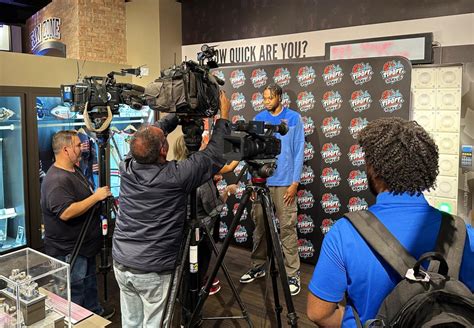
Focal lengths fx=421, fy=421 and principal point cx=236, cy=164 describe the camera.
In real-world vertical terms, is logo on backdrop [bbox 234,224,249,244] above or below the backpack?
below

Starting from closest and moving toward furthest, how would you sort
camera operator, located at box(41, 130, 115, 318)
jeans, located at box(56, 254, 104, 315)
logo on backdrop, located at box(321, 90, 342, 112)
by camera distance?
1. camera operator, located at box(41, 130, 115, 318)
2. jeans, located at box(56, 254, 104, 315)
3. logo on backdrop, located at box(321, 90, 342, 112)

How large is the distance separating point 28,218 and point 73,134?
1776 millimetres

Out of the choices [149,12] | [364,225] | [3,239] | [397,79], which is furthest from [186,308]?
[149,12]

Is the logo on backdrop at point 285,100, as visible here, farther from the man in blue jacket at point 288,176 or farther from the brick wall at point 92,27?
the brick wall at point 92,27

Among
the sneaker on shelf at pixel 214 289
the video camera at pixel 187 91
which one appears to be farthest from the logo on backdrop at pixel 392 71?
the sneaker on shelf at pixel 214 289

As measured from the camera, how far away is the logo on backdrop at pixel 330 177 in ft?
12.6

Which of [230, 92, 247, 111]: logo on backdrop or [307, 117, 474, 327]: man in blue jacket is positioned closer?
[307, 117, 474, 327]: man in blue jacket

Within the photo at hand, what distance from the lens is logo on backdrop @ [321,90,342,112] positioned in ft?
12.5

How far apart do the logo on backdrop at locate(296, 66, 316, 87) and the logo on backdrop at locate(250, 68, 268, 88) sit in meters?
0.38

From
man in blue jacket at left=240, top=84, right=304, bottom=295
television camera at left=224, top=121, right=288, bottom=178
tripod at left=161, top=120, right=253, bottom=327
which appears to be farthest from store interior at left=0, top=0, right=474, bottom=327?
television camera at left=224, top=121, right=288, bottom=178

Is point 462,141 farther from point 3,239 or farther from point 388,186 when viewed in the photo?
point 3,239

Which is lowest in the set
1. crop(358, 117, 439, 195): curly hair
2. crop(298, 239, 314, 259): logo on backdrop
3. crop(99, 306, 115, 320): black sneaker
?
crop(99, 306, 115, 320): black sneaker

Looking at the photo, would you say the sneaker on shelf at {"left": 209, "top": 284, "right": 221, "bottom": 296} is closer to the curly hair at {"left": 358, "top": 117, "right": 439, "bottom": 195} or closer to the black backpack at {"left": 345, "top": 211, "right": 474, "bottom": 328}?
the black backpack at {"left": 345, "top": 211, "right": 474, "bottom": 328}

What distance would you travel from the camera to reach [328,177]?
3895 millimetres
